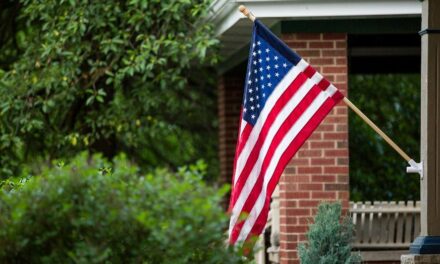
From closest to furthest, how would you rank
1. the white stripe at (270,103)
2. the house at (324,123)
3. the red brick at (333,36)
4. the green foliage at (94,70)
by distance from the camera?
the white stripe at (270,103)
the house at (324,123)
the red brick at (333,36)
the green foliage at (94,70)

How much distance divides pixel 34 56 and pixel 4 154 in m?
1.59

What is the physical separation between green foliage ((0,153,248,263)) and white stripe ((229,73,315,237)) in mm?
3424

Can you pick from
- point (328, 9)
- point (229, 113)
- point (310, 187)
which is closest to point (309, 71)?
point (328, 9)

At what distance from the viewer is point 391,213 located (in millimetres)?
12508

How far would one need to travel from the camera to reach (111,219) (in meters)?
6.66

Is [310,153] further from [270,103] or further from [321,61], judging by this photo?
[270,103]

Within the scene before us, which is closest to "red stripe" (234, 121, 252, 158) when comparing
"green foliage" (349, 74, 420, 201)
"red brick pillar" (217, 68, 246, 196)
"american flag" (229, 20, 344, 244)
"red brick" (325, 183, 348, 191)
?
"american flag" (229, 20, 344, 244)

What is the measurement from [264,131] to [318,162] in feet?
6.40

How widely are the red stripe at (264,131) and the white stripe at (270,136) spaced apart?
0.08ft

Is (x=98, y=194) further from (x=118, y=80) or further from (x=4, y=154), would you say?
(x=4, y=154)

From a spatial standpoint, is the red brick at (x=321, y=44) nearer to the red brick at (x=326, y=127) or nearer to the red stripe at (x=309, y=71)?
the red brick at (x=326, y=127)

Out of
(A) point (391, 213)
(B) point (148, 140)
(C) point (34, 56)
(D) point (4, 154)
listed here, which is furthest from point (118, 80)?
(B) point (148, 140)

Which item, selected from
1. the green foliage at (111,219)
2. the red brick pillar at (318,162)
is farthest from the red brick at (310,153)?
the green foliage at (111,219)

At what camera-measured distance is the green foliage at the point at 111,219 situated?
21.8ft
